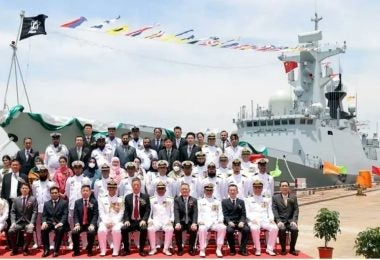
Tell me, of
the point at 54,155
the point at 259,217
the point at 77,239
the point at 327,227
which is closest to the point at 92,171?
the point at 54,155

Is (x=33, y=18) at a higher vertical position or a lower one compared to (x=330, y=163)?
higher

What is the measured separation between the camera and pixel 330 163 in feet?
89.6

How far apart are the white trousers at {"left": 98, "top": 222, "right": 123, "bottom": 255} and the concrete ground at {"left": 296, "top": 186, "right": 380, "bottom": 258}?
3295 mm

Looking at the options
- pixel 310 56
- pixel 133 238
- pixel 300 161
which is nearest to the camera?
pixel 133 238

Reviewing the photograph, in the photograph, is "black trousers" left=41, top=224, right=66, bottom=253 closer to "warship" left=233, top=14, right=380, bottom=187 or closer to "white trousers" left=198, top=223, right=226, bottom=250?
"white trousers" left=198, top=223, right=226, bottom=250

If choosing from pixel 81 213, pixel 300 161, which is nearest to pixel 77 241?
pixel 81 213

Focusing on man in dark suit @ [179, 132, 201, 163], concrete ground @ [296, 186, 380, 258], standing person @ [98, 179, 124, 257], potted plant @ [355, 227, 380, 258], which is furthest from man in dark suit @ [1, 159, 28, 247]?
potted plant @ [355, 227, 380, 258]

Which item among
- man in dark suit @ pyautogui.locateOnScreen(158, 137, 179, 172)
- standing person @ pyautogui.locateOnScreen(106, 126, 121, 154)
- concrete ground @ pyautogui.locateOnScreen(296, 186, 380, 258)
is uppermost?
standing person @ pyautogui.locateOnScreen(106, 126, 121, 154)

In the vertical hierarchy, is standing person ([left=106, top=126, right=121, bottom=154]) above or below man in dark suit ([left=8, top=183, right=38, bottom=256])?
above

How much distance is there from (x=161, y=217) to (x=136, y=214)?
378mm

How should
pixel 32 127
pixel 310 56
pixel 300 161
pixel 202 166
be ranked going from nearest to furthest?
pixel 202 166
pixel 32 127
pixel 300 161
pixel 310 56

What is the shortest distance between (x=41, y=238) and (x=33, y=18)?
7175 mm

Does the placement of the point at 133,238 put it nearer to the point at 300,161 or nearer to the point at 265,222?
the point at 265,222

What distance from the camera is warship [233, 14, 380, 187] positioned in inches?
1027
